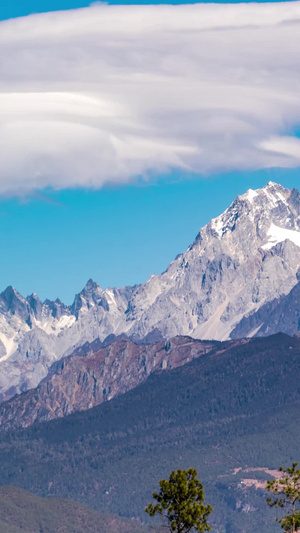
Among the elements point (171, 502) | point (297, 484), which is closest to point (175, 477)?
point (171, 502)

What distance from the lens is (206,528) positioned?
17700cm

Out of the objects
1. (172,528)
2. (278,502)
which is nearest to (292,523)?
(278,502)

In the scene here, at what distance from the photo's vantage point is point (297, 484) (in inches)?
7018

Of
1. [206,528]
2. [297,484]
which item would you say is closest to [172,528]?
[206,528]

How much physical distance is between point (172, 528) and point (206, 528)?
13.2 feet

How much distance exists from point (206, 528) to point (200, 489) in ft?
16.3

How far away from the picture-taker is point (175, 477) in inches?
7126

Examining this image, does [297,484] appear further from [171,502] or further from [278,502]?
[171,502]

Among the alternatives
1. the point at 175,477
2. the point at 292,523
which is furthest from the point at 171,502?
the point at 292,523

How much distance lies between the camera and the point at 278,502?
584 feet

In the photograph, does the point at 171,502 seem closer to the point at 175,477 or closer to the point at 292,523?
the point at 175,477

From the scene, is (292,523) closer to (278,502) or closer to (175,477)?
(278,502)

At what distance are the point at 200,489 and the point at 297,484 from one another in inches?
452

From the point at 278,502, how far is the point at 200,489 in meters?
9.36
